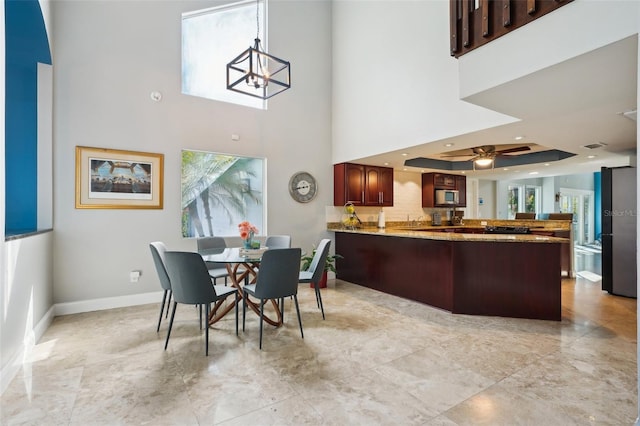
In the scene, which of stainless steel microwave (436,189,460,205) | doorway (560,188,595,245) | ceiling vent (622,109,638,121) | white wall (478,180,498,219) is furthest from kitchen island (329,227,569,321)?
doorway (560,188,595,245)

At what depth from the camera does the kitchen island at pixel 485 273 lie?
11.7 feet

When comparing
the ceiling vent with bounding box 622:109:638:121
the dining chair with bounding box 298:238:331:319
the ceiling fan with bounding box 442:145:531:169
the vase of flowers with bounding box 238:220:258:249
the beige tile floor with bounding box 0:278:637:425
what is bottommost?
the beige tile floor with bounding box 0:278:637:425

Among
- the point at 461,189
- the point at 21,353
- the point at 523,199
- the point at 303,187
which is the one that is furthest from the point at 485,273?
the point at 523,199

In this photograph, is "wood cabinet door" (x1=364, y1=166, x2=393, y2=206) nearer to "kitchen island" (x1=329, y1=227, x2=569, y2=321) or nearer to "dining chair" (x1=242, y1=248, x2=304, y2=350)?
"kitchen island" (x1=329, y1=227, x2=569, y2=321)

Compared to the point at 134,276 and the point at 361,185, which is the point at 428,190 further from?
the point at 134,276

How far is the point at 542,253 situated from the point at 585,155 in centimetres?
274

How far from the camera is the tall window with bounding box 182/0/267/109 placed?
4.68 metres

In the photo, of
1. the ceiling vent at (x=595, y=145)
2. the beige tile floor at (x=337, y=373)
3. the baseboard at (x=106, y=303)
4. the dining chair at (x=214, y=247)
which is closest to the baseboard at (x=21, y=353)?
the beige tile floor at (x=337, y=373)

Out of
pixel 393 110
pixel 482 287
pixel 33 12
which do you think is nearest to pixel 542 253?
pixel 482 287

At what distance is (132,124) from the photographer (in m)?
4.16

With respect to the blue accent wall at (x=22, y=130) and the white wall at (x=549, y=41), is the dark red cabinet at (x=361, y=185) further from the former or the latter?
the blue accent wall at (x=22, y=130)

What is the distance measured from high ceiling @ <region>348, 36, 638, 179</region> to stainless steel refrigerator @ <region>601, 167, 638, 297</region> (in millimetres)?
447

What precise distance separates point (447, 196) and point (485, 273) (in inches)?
149

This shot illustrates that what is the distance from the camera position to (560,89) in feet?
7.94
